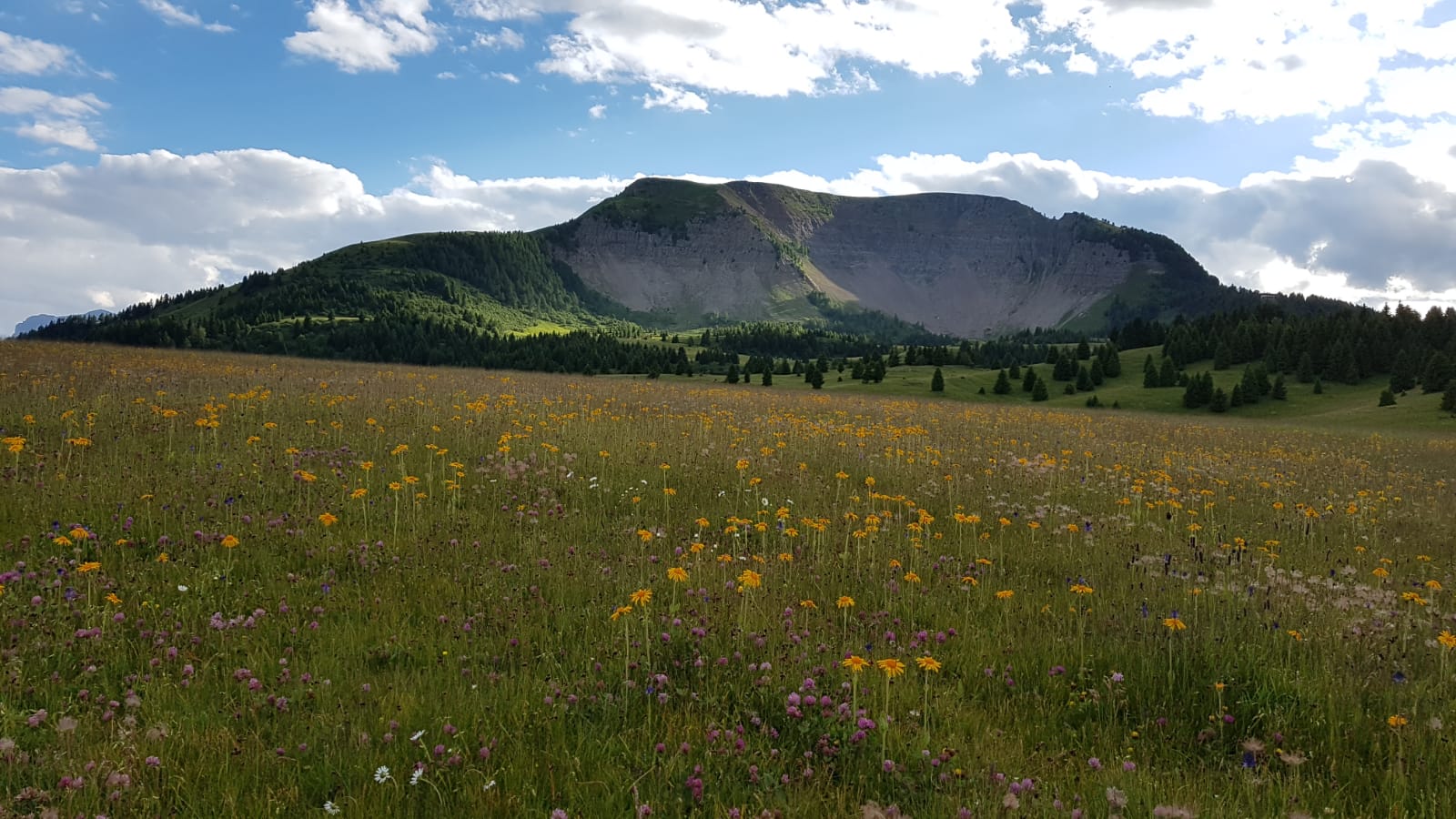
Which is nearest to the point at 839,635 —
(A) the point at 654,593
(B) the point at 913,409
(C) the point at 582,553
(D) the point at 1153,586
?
(A) the point at 654,593

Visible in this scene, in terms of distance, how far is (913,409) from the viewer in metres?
25.2

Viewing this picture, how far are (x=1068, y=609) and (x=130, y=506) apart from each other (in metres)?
9.02

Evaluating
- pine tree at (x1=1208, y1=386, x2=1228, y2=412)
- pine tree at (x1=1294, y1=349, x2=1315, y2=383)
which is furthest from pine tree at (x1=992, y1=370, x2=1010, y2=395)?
pine tree at (x1=1294, y1=349, x2=1315, y2=383)

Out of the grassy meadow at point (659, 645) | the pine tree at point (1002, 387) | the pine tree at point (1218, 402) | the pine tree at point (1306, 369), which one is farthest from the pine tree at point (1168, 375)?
the grassy meadow at point (659, 645)

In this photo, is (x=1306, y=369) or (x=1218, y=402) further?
(x=1306, y=369)

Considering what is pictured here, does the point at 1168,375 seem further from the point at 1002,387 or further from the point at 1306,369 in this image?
the point at 1002,387

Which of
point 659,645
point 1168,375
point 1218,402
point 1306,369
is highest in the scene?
point 1306,369

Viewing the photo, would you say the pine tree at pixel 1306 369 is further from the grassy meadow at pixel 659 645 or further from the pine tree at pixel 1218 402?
the grassy meadow at pixel 659 645

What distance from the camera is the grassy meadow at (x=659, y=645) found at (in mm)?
3262

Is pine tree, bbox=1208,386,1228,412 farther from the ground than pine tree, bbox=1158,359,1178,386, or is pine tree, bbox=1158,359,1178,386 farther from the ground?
pine tree, bbox=1158,359,1178,386

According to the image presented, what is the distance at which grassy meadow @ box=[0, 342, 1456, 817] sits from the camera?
10.7 ft

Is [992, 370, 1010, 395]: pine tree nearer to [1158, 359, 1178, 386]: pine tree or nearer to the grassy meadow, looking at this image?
[1158, 359, 1178, 386]: pine tree

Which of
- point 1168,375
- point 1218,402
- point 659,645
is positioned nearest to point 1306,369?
point 1168,375

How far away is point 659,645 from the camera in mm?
4684
